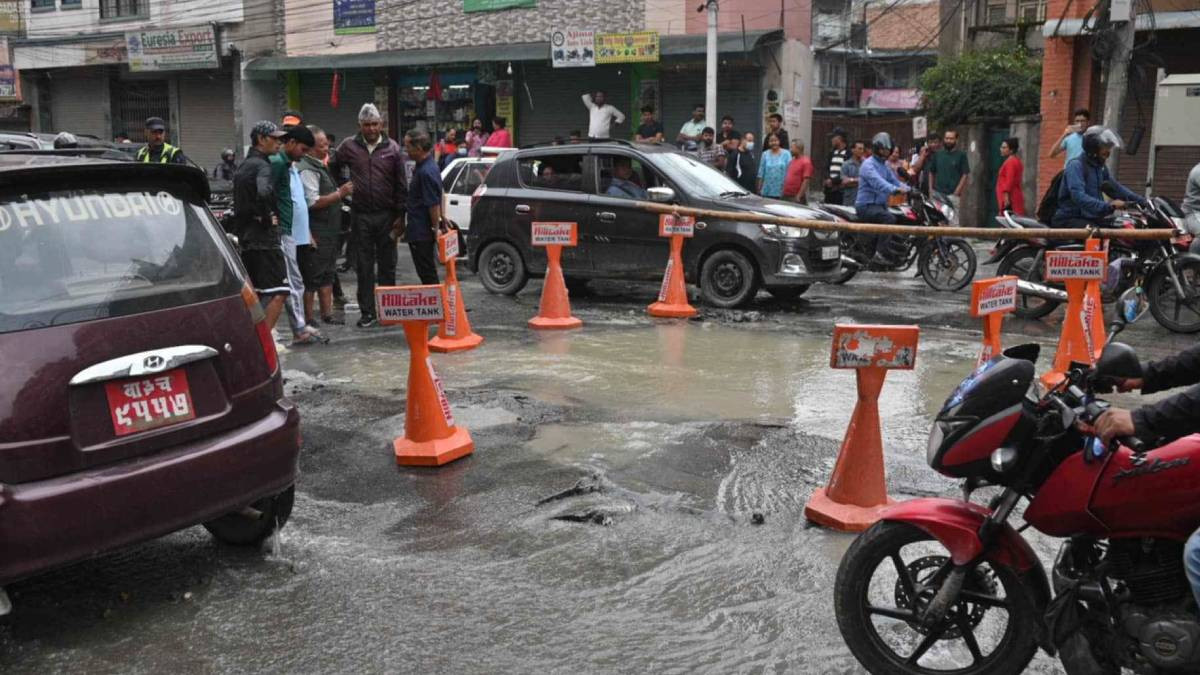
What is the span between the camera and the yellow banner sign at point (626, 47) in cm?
2291

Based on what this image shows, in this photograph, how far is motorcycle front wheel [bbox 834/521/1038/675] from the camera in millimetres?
3576

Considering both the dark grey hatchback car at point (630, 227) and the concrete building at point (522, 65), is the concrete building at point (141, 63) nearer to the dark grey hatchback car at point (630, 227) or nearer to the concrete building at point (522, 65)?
the concrete building at point (522, 65)

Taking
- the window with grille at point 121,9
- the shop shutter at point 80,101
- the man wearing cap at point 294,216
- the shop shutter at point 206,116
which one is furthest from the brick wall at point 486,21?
the man wearing cap at point 294,216

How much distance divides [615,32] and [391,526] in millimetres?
20414

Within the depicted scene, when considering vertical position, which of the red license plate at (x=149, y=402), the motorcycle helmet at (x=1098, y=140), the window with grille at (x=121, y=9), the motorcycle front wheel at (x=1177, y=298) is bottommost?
the motorcycle front wheel at (x=1177, y=298)

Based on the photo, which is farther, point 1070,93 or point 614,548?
point 1070,93

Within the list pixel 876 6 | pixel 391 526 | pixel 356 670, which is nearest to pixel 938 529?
pixel 356 670

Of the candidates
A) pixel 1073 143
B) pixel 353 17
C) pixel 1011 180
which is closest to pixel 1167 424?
pixel 1073 143

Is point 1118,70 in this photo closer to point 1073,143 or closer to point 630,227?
point 1073,143

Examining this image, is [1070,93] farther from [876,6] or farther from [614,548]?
[876,6]

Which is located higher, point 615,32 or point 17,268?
point 615,32

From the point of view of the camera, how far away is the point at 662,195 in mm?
11766

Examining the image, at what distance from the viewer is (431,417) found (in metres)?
6.46

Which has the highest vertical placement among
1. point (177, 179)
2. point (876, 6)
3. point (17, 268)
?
point (876, 6)
